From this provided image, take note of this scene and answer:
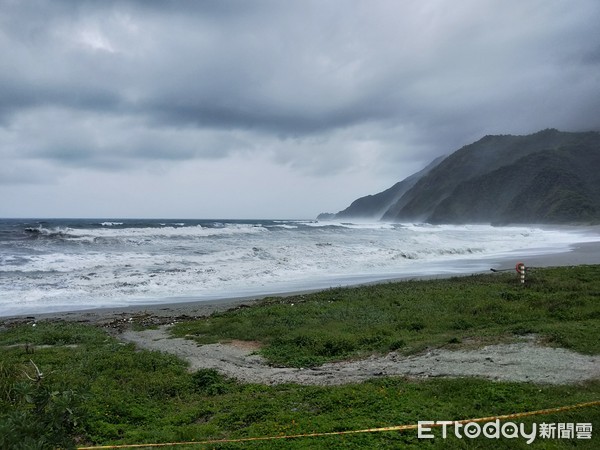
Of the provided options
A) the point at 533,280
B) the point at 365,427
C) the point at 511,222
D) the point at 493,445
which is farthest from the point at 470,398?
the point at 511,222

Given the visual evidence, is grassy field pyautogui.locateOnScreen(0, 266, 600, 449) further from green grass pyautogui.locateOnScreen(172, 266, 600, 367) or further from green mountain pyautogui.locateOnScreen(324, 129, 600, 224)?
green mountain pyautogui.locateOnScreen(324, 129, 600, 224)

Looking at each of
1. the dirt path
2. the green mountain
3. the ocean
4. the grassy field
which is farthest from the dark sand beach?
the green mountain

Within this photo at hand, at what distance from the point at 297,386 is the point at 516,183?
139 metres

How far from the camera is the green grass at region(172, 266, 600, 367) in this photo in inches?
431

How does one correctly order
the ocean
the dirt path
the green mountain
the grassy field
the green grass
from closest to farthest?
the grassy field, the dirt path, the green grass, the ocean, the green mountain

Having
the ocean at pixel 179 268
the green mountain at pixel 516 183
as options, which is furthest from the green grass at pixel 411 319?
the green mountain at pixel 516 183

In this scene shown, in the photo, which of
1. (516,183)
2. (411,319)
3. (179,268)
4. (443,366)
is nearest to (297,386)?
(443,366)

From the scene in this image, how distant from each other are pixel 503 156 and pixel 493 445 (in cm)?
16859

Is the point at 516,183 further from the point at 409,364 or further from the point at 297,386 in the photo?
the point at 297,386

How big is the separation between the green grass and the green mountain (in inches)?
3417

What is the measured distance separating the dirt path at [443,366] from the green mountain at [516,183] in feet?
311

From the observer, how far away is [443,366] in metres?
8.88

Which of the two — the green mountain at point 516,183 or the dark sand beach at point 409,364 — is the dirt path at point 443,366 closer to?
the dark sand beach at point 409,364

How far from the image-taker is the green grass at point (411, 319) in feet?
35.9
